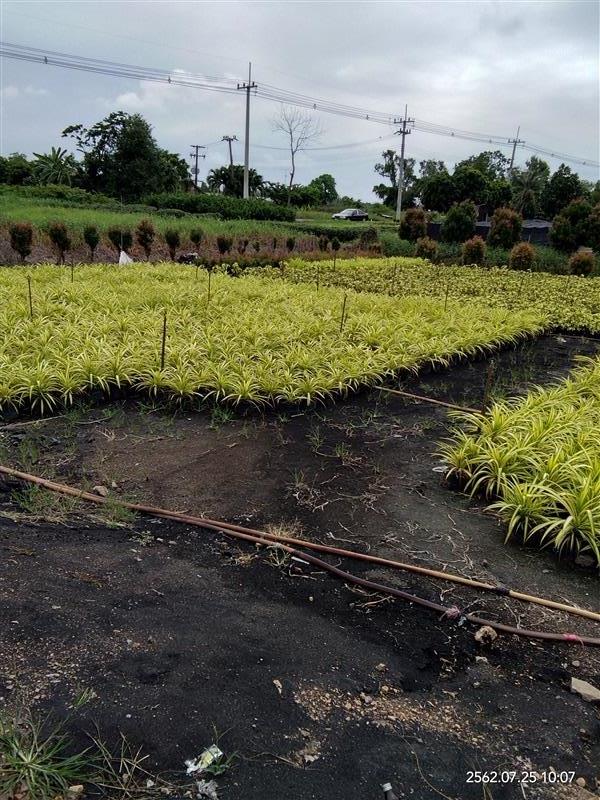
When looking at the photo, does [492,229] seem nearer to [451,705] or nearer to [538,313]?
[538,313]

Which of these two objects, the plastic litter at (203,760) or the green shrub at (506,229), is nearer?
the plastic litter at (203,760)

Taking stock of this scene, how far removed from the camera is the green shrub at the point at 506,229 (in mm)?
19734

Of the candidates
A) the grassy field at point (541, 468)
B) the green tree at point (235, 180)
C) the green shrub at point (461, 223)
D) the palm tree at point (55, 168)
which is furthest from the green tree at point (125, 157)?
the grassy field at point (541, 468)

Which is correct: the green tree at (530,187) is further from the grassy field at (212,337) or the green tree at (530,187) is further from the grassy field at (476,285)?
the grassy field at (212,337)

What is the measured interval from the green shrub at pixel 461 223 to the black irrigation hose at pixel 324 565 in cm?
2056

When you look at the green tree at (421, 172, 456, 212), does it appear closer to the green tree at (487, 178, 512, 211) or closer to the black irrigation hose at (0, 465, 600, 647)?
the green tree at (487, 178, 512, 211)

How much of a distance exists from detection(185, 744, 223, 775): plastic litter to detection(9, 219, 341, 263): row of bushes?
11293 mm

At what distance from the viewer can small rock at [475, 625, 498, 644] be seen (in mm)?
2029

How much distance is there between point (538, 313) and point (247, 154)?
27438 millimetres

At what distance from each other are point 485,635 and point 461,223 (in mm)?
20986

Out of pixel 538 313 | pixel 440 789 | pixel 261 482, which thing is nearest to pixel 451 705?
pixel 440 789

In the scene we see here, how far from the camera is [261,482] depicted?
3193 millimetres

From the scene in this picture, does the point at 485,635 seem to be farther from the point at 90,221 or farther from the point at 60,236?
the point at 90,221

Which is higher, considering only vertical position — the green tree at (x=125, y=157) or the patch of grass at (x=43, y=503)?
the green tree at (x=125, y=157)
